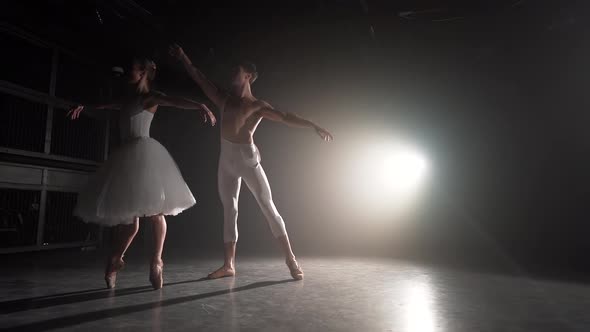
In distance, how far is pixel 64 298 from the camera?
196cm

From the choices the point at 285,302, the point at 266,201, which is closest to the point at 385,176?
the point at 266,201

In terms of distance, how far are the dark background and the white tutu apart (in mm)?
1860

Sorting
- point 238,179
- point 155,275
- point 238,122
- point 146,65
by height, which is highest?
point 146,65

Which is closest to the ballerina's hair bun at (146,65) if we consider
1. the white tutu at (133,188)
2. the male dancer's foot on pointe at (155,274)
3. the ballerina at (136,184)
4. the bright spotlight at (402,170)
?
the ballerina at (136,184)

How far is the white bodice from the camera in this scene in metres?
2.31

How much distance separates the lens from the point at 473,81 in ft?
17.1

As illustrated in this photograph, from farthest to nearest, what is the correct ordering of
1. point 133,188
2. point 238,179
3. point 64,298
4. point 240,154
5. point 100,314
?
point 238,179
point 240,154
point 133,188
point 64,298
point 100,314

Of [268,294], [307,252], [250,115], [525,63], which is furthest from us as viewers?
[525,63]

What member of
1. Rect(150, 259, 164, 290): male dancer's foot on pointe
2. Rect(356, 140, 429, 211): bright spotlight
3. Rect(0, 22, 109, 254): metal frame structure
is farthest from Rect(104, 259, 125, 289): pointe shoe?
Rect(356, 140, 429, 211): bright spotlight

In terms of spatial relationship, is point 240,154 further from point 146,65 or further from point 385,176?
point 385,176

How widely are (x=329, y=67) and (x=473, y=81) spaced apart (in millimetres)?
1896

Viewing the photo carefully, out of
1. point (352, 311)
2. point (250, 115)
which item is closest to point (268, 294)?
point (352, 311)

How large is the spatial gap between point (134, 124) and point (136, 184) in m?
0.40

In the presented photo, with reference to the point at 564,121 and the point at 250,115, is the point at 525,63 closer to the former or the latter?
the point at 564,121
